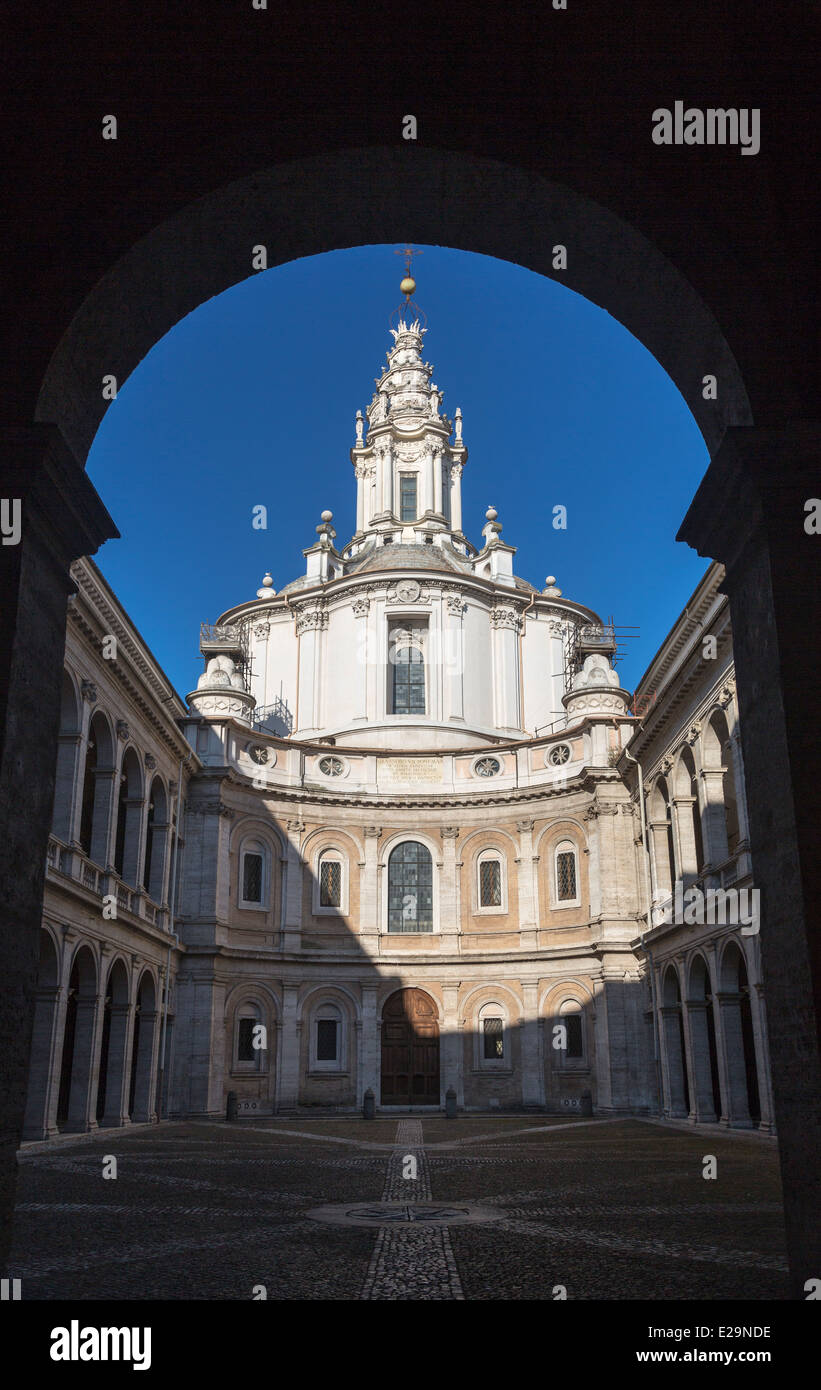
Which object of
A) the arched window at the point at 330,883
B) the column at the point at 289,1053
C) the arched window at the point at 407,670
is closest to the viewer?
the column at the point at 289,1053

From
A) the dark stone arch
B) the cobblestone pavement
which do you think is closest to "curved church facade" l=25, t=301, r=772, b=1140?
the cobblestone pavement

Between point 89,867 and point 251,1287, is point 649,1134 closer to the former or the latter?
point 89,867

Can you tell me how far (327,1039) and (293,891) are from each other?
5254 millimetres

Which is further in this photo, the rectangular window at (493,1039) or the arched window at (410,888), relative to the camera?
the arched window at (410,888)

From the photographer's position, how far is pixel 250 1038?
124 feet

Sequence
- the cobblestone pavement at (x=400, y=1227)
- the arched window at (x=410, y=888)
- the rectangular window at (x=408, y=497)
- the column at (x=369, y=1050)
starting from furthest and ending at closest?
the rectangular window at (x=408, y=497)
the arched window at (x=410, y=888)
the column at (x=369, y=1050)
the cobblestone pavement at (x=400, y=1227)

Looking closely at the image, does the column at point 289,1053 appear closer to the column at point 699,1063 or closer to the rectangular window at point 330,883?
the rectangular window at point 330,883

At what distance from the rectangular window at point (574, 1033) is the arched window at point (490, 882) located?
451 centimetres

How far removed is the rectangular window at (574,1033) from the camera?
1499 inches


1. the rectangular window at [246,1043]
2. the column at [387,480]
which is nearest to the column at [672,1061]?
the rectangular window at [246,1043]

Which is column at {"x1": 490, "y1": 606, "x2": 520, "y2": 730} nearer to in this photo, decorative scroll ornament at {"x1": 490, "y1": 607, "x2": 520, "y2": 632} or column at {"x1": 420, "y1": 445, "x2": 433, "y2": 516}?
decorative scroll ornament at {"x1": 490, "y1": 607, "x2": 520, "y2": 632}

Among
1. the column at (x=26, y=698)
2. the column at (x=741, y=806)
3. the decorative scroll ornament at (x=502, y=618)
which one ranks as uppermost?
the decorative scroll ornament at (x=502, y=618)

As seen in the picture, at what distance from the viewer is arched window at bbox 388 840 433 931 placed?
41.2 m

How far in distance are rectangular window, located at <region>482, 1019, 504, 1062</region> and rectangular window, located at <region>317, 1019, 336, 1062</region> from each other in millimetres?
5290
